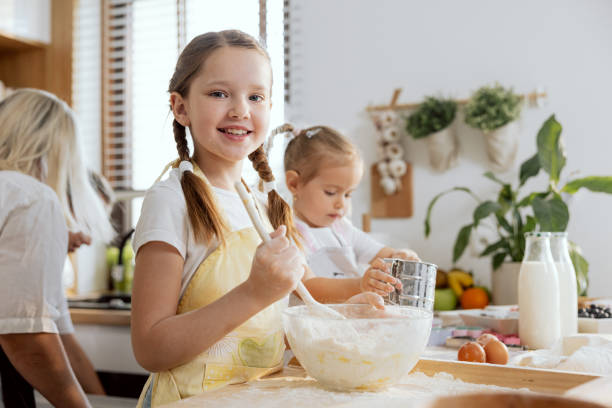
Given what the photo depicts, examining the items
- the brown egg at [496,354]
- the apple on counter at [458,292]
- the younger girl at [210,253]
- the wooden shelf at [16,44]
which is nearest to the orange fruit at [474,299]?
the apple on counter at [458,292]

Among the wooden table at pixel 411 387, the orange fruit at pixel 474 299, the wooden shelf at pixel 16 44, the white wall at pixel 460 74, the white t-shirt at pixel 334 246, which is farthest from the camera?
Answer: the wooden shelf at pixel 16 44

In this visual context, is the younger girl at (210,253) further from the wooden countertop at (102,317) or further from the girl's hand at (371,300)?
the wooden countertop at (102,317)

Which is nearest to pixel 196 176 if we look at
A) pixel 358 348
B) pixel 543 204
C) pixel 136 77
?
pixel 358 348

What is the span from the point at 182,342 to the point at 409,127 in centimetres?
182

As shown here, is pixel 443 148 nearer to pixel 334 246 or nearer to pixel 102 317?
pixel 334 246

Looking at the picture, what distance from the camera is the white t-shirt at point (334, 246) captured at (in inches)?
61.6

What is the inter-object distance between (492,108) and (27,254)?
165 centimetres

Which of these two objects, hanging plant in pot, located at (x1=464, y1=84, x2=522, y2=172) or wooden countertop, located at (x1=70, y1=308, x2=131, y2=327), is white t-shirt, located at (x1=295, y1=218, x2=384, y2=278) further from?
wooden countertop, located at (x1=70, y1=308, x2=131, y2=327)

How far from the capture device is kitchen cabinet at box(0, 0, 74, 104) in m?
3.04

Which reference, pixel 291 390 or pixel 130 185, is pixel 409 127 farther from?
pixel 291 390

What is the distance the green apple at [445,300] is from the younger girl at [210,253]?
3.80 ft

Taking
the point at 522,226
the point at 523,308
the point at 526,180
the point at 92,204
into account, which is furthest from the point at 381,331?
the point at 526,180

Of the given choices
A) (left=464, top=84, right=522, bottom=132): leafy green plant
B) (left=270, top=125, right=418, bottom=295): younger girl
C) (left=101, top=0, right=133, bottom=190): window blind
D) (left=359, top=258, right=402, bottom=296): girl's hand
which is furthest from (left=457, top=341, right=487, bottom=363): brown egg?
(left=101, top=0, right=133, bottom=190): window blind

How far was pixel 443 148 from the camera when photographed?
2.37 meters
